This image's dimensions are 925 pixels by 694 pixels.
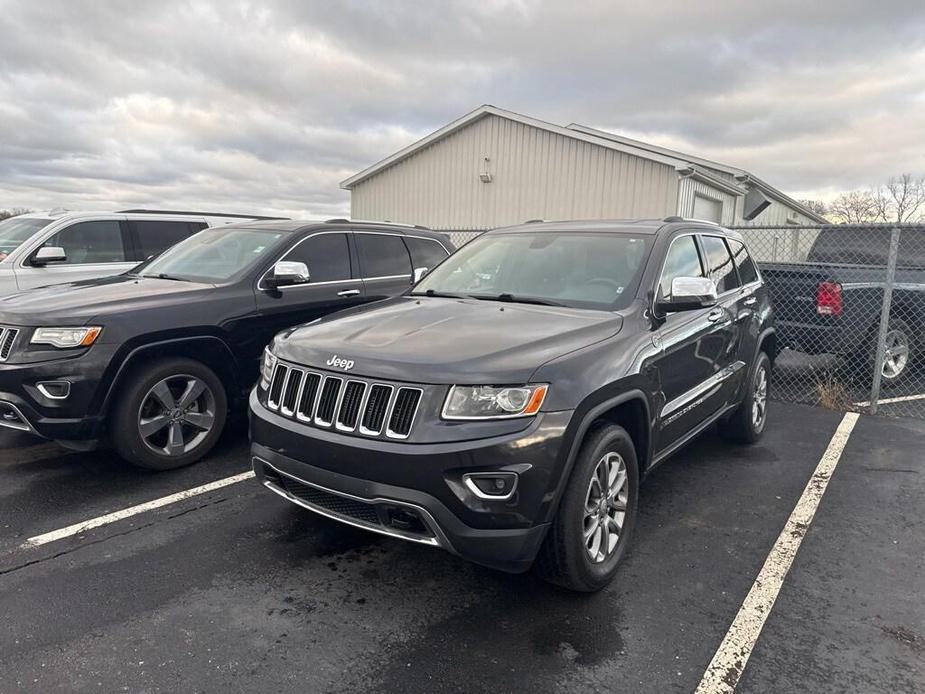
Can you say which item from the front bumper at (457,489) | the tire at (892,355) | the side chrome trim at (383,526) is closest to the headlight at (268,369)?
the side chrome trim at (383,526)

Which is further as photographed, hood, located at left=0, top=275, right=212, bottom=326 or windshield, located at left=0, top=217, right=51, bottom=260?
windshield, located at left=0, top=217, right=51, bottom=260

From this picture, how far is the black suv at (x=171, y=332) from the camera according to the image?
386cm

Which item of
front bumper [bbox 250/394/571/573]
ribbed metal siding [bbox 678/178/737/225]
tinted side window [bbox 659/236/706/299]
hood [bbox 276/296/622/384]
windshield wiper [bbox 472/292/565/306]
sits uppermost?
ribbed metal siding [bbox 678/178/737/225]

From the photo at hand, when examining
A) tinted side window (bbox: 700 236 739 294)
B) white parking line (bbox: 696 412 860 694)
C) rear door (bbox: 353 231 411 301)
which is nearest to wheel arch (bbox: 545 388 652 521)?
white parking line (bbox: 696 412 860 694)

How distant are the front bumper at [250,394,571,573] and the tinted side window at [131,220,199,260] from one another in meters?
6.46

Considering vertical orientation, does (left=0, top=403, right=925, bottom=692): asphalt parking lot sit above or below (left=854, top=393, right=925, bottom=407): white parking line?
above

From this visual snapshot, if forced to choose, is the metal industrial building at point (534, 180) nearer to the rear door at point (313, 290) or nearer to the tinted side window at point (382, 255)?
the tinted side window at point (382, 255)

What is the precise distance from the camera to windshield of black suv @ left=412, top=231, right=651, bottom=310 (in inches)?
141

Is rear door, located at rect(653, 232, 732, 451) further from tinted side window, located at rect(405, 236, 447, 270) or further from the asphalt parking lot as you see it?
tinted side window, located at rect(405, 236, 447, 270)

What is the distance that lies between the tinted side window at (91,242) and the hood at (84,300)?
3.25 metres

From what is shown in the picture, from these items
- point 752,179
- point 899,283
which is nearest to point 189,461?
point 899,283

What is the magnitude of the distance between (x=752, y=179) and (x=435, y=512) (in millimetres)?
21189

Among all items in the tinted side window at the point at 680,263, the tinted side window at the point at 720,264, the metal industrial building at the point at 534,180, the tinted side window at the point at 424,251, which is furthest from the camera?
the metal industrial building at the point at 534,180

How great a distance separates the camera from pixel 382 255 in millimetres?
6043
